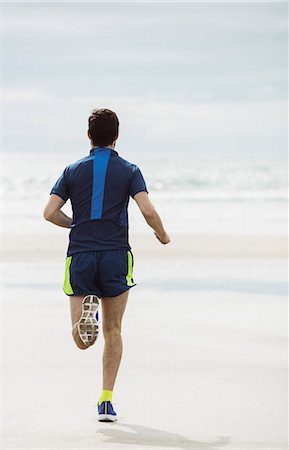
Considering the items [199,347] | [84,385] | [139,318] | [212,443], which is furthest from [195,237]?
[212,443]

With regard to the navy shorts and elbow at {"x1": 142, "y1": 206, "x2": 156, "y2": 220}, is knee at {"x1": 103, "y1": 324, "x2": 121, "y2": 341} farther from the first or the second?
elbow at {"x1": 142, "y1": 206, "x2": 156, "y2": 220}

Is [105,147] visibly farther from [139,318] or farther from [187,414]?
[139,318]

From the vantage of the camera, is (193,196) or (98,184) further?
(193,196)

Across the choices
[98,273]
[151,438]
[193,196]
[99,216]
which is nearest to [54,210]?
[99,216]

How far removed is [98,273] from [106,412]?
843 millimetres

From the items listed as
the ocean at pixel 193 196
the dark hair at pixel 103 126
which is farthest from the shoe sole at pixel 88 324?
the ocean at pixel 193 196

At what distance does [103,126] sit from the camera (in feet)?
19.0

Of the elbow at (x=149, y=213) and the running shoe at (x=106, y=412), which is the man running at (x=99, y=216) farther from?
the running shoe at (x=106, y=412)

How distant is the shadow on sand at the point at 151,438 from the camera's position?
5469 mm

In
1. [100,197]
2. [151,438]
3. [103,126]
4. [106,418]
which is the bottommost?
[151,438]

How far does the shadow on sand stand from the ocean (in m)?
15.5

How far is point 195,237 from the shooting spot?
2028cm

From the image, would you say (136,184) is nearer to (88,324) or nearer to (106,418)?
(88,324)

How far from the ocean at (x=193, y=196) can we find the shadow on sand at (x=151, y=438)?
50.7 feet
